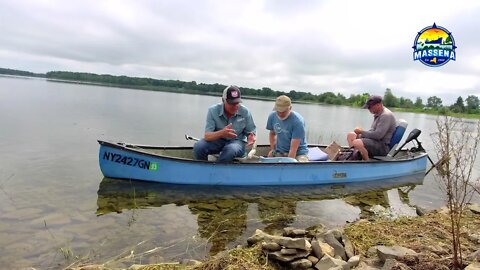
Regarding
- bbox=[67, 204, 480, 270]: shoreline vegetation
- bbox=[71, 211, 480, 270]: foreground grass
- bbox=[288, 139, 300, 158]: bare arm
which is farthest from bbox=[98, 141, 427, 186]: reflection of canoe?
bbox=[67, 204, 480, 270]: shoreline vegetation

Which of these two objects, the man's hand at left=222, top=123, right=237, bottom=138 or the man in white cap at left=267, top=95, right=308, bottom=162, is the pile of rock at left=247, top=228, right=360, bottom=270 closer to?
the man's hand at left=222, top=123, right=237, bottom=138

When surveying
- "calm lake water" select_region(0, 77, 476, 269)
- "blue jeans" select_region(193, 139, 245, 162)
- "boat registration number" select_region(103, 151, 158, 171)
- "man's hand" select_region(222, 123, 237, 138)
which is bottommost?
"calm lake water" select_region(0, 77, 476, 269)

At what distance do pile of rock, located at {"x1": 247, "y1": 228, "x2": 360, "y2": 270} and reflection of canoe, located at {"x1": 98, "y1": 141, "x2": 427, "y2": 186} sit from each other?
10.7 ft

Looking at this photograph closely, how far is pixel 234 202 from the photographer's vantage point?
683 cm

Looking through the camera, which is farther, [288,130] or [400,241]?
[288,130]

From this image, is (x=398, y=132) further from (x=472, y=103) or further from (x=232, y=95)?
(x=472, y=103)

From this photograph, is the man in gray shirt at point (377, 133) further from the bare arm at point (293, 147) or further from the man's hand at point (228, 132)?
the man's hand at point (228, 132)

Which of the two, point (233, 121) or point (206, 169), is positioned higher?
point (233, 121)

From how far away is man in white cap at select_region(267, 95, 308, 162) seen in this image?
7480 millimetres

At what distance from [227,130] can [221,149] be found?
70 cm

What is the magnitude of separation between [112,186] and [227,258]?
14.7ft

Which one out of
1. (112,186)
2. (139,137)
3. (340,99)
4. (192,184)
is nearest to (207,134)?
(192,184)

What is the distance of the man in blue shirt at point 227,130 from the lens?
693 centimetres

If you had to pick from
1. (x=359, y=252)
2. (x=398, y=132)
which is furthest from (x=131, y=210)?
(x=398, y=132)
